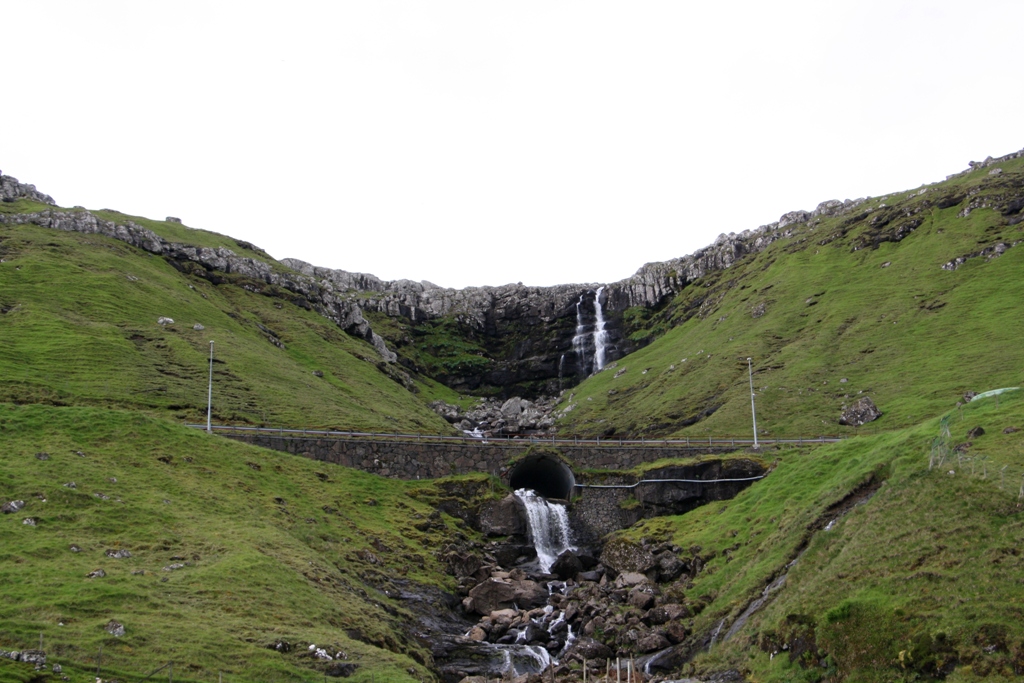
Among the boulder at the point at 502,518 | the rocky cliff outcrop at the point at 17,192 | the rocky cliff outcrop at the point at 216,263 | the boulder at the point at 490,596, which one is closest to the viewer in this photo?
the boulder at the point at 490,596

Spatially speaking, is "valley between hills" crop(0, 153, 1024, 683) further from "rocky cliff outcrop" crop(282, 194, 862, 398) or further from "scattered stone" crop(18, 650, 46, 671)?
"rocky cliff outcrop" crop(282, 194, 862, 398)

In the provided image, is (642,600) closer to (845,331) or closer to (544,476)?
(544,476)

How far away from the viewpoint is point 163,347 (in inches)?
3907

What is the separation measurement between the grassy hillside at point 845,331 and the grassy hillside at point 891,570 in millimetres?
38451

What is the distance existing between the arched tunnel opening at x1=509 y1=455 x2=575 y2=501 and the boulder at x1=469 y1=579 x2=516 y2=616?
19299mm

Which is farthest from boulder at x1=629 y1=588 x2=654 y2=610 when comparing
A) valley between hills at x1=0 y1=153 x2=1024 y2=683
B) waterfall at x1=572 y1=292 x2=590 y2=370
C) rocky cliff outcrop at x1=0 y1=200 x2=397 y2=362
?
waterfall at x1=572 y1=292 x2=590 y2=370

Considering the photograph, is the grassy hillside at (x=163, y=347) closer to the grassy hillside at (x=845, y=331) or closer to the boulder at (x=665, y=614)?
the grassy hillside at (x=845, y=331)

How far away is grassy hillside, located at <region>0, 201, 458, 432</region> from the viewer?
3359 inches

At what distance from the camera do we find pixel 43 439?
55.2 metres

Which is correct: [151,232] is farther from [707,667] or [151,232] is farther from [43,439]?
[707,667]

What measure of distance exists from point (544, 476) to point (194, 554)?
45.6 metres

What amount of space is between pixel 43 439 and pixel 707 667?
4413cm

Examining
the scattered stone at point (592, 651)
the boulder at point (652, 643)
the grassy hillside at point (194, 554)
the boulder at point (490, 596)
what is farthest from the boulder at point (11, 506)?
the boulder at point (652, 643)

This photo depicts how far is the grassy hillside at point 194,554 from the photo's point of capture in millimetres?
34719
